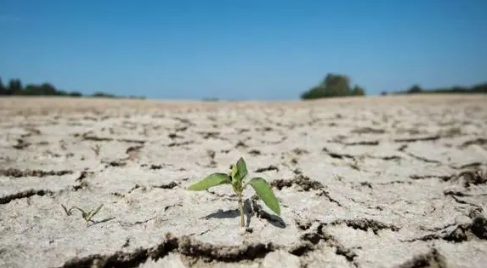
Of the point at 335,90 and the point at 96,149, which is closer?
the point at 96,149

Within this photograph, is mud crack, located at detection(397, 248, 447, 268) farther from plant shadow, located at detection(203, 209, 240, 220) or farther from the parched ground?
plant shadow, located at detection(203, 209, 240, 220)

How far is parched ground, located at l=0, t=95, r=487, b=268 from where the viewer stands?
3.50 ft

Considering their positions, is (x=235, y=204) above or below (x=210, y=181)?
below

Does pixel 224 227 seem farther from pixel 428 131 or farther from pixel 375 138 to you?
pixel 428 131

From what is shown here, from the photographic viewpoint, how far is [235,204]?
1.42 m

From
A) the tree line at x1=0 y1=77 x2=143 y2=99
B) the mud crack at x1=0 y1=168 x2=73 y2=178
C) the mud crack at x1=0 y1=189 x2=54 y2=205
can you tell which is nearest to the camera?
the mud crack at x1=0 y1=189 x2=54 y2=205

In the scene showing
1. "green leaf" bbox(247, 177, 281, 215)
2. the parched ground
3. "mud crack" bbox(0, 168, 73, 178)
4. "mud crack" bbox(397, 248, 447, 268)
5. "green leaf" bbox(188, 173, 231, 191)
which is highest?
"green leaf" bbox(188, 173, 231, 191)

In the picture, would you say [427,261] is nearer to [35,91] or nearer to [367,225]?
[367,225]

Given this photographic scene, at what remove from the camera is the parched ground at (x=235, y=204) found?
1.07 meters

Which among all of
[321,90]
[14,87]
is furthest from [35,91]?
[321,90]

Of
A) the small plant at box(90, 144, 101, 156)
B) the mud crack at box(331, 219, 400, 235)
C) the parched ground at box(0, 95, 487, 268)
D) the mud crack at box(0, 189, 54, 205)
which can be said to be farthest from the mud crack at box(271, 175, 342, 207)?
the small plant at box(90, 144, 101, 156)

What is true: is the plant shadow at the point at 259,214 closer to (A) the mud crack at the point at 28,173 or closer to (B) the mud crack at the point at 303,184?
(B) the mud crack at the point at 303,184

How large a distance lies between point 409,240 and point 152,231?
76cm

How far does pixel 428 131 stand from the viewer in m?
3.55
